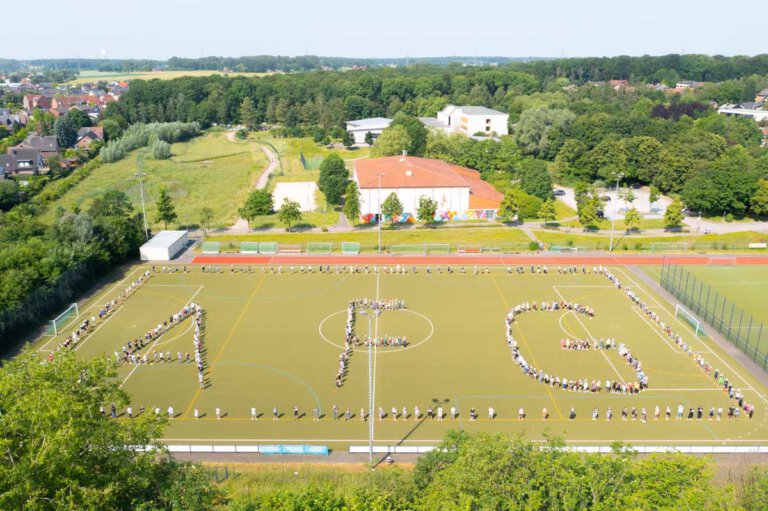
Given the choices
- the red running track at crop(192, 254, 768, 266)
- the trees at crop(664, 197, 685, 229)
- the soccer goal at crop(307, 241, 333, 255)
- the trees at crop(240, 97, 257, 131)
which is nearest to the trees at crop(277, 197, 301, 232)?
the soccer goal at crop(307, 241, 333, 255)

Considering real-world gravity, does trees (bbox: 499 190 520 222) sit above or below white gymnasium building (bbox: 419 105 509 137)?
below

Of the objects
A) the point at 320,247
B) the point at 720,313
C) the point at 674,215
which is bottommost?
the point at 720,313

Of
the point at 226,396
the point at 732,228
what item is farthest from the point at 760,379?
the point at 732,228

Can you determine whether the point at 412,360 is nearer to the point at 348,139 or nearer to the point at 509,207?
the point at 509,207

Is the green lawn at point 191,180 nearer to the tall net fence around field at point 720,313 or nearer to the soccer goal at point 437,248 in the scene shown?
the soccer goal at point 437,248

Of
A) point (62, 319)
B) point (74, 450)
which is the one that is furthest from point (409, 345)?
point (62, 319)

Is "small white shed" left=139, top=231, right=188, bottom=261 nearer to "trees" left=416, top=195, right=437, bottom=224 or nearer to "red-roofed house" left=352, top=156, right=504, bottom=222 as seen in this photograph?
"red-roofed house" left=352, top=156, right=504, bottom=222

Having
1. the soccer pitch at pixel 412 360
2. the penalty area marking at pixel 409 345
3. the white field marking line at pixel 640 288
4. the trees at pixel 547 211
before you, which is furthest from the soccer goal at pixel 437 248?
the white field marking line at pixel 640 288
